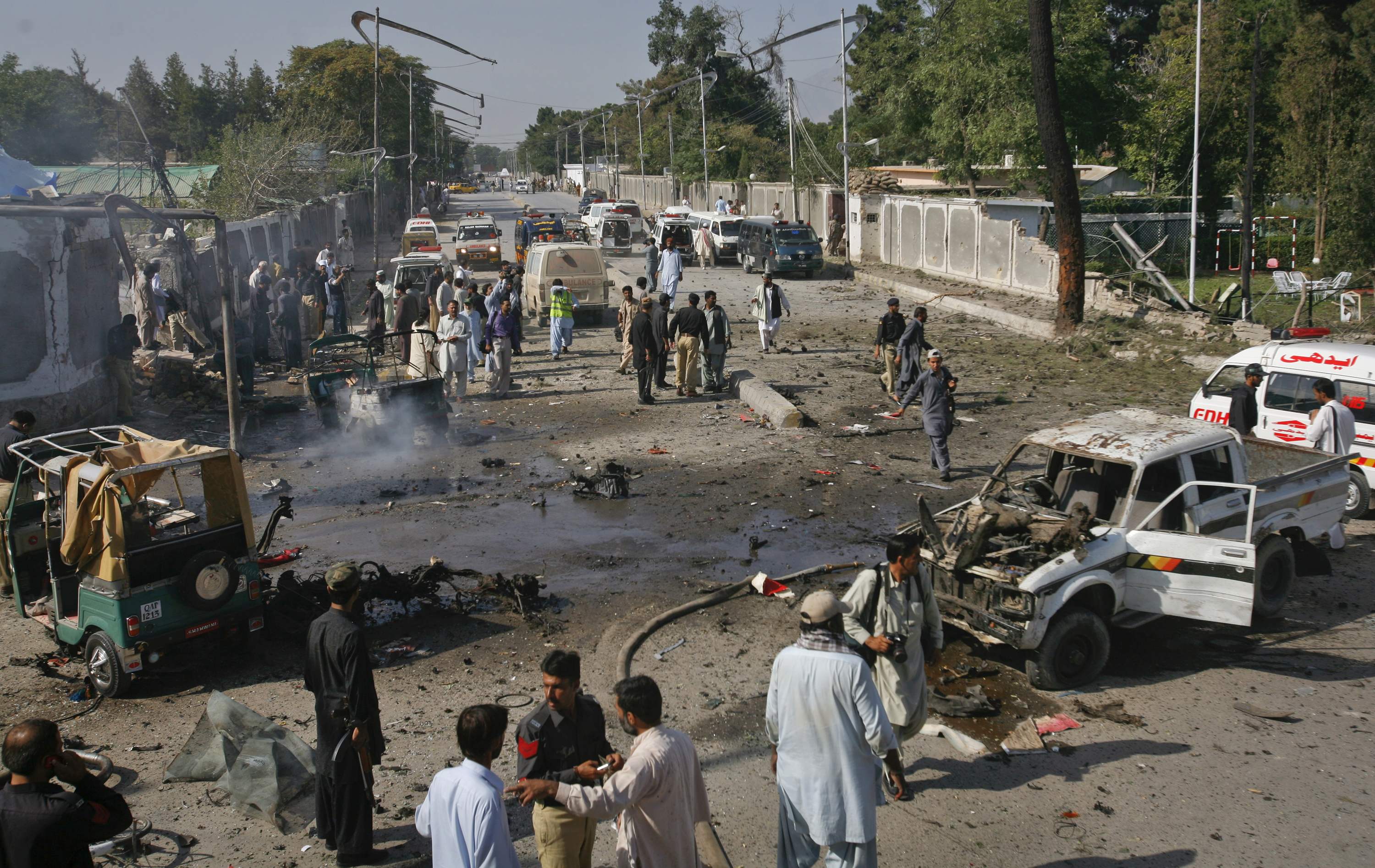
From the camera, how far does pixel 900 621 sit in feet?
17.8

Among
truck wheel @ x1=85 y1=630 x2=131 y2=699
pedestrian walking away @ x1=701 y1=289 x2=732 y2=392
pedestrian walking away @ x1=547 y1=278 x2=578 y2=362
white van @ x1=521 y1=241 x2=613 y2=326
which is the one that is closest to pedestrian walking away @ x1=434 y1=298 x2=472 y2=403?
pedestrian walking away @ x1=547 y1=278 x2=578 y2=362

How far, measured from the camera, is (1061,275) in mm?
21938

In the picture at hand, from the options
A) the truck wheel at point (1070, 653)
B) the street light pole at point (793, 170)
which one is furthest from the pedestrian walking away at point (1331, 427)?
the street light pole at point (793, 170)

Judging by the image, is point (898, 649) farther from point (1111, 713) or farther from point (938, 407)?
point (938, 407)

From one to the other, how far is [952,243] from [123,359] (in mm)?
23217

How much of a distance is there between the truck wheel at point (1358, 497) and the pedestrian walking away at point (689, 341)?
30.1 feet

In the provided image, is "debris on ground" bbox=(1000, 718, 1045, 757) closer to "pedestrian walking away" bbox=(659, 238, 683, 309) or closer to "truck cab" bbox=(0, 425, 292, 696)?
"truck cab" bbox=(0, 425, 292, 696)

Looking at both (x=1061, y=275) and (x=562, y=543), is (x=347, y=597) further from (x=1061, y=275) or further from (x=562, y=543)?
(x=1061, y=275)

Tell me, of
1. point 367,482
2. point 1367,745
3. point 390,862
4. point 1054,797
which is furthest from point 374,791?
point 367,482

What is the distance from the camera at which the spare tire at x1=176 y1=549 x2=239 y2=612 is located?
22.9ft

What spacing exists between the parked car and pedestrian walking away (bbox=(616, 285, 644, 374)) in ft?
43.8

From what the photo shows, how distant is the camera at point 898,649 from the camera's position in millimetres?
5168

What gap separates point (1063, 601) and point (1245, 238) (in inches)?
700

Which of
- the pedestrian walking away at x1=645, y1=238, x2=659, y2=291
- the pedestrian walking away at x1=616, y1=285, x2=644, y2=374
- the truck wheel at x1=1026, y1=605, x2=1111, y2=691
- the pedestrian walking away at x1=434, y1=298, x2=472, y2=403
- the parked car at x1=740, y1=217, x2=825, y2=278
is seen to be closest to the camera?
the truck wheel at x1=1026, y1=605, x2=1111, y2=691
